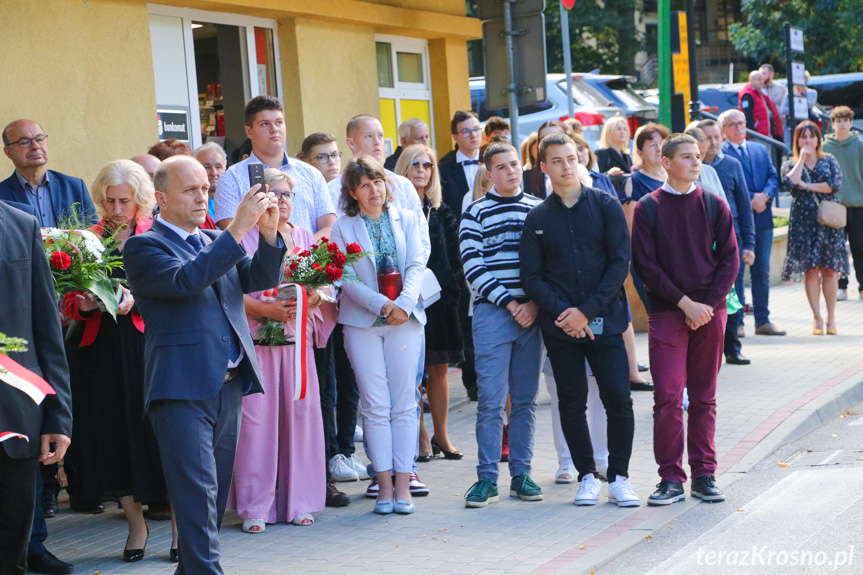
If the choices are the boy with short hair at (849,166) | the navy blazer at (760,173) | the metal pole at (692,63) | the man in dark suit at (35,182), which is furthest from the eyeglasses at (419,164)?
the boy with short hair at (849,166)

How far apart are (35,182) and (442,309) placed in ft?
9.49

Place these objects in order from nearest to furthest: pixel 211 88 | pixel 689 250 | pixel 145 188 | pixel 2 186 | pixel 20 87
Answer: pixel 145 188, pixel 689 250, pixel 2 186, pixel 20 87, pixel 211 88

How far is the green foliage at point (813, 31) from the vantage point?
36688mm

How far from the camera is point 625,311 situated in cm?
722

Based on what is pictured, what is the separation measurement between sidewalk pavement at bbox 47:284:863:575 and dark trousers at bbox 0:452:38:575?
1777mm

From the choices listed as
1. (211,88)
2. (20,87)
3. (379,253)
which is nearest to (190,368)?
(379,253)

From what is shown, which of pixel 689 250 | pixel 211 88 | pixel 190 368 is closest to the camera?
pixel 190 368

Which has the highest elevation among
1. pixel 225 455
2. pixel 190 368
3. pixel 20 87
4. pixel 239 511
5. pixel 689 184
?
pixel 20 87

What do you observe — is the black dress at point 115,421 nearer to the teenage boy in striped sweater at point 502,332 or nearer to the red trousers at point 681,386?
the teenage boy in striped sweater at point 502,332

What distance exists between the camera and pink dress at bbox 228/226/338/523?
6.80 m

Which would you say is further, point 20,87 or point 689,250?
point 20,87

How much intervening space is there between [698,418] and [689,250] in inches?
39.6

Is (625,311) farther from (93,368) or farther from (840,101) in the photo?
(840,101)

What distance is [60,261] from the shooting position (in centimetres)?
560
